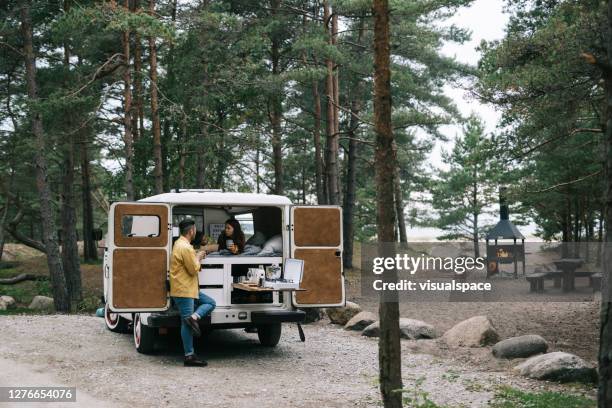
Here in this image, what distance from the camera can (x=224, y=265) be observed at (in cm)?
985

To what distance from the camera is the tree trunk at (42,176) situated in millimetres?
18328

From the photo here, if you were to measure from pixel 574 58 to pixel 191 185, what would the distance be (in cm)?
1685

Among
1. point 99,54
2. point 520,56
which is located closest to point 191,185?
point 99,54

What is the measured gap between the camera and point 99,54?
22766 mm

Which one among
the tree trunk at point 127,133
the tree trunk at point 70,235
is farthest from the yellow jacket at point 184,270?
the tree trunk at point 70,235

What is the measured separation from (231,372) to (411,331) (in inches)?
176

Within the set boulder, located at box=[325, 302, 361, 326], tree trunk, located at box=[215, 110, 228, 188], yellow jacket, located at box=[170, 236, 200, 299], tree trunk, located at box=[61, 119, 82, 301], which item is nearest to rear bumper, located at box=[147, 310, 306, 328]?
yellow jacket, located at box=[170, 236, 200, 299]

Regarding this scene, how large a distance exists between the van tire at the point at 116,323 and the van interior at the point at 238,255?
1888mm

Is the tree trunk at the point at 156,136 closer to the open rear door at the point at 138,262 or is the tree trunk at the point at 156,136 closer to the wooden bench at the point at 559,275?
the open rear door at the point at 138,262

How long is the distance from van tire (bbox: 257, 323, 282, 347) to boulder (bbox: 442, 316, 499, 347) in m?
2.97

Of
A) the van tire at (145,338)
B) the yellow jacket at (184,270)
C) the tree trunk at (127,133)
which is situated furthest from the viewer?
the tree trunk at (127,133)

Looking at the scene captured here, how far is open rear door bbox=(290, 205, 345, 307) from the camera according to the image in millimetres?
10156

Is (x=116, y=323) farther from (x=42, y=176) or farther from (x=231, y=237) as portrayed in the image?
(x=42, y=176)

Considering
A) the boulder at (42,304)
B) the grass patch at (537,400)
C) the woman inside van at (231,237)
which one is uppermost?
the woman inside van at (231,237)
